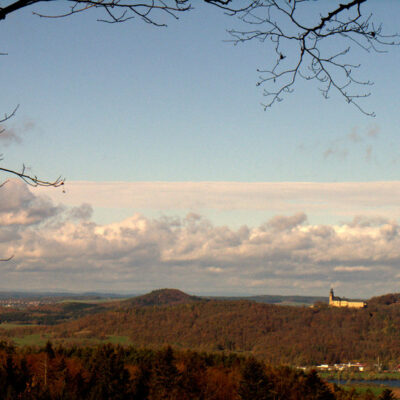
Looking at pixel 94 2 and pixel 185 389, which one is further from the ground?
pixel 94 2

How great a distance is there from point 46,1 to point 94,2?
1.97 feet

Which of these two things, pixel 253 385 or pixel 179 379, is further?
pixel 179 379

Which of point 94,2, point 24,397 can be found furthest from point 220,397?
point 94,2

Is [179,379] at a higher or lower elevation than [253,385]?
lower

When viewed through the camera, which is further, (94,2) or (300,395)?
(300,395)

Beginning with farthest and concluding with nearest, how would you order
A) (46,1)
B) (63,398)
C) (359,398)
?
(359,398), (63,398), (46,1)

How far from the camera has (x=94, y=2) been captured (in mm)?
7773

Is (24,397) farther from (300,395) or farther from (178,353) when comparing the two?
(178,353)

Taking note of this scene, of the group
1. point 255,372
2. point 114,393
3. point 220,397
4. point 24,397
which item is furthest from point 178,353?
point 24,397

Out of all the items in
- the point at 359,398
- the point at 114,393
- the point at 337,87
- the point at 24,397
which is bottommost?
the point at 359,398

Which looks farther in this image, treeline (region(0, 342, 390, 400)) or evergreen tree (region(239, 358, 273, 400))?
evergreen tree (region(239, 358, 273, 400))

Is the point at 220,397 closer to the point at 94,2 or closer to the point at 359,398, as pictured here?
the point at 359,398

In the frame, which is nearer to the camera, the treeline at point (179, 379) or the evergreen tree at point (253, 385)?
the treeline at point (179, 379)

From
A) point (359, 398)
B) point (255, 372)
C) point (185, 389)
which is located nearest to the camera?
point (255, 372)
